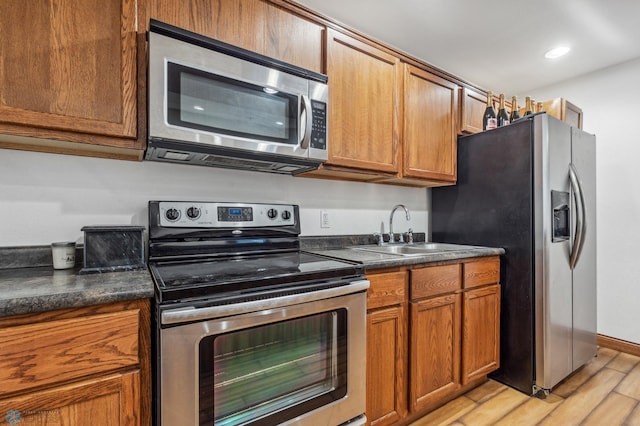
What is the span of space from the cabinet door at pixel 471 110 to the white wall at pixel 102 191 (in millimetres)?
1251

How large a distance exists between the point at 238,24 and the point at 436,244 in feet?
6.59

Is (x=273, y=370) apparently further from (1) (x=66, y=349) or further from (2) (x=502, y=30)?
(2) (x=502, y=30)

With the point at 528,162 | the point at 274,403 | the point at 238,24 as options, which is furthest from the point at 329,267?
the point at 528,162

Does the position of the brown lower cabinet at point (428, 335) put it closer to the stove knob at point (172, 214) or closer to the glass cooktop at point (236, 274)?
the glass cooktop at point (236, 274)

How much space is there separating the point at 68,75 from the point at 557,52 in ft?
10.2

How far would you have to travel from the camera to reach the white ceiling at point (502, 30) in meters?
1.92

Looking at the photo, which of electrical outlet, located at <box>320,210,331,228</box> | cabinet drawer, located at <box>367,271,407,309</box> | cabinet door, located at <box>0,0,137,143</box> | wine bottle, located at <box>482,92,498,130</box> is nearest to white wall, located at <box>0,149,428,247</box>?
electrical outlet, located at <box>320,210,331,228</box>

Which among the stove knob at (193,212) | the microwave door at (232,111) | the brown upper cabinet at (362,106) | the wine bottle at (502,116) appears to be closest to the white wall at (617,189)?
the wine bottle at (502,116)

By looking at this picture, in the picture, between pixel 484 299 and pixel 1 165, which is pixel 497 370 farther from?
pixel 1 165

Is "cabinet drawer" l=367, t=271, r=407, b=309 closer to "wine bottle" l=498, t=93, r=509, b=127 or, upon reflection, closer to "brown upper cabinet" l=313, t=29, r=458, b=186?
"brown upper cabinet" l=313, t=29, r=458, b=186

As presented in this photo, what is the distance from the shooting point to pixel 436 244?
252 cm

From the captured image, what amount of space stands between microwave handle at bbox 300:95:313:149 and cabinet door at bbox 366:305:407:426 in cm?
89

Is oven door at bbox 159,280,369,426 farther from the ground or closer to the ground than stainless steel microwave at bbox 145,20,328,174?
closer to the ground

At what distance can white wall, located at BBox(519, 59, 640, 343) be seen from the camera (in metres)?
2.61
